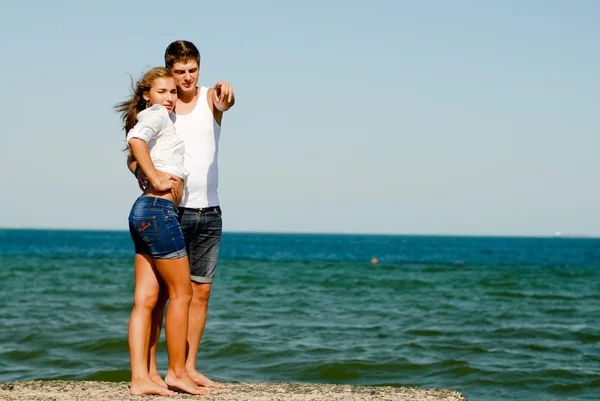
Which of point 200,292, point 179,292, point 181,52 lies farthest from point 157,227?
point 181,52

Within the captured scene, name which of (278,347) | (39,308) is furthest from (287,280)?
(278,347)

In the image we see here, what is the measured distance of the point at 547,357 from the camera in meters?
9.08

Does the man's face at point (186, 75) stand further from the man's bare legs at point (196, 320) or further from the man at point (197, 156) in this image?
the man's bare legs at point (196, 320)

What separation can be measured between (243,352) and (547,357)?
404 centimetres

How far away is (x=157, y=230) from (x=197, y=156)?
23.2 inches

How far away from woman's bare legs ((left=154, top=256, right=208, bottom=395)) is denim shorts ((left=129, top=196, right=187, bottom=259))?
0.07m

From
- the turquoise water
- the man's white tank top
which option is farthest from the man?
the turquoise water

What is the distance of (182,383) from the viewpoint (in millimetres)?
4129

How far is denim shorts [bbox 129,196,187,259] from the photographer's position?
385cm

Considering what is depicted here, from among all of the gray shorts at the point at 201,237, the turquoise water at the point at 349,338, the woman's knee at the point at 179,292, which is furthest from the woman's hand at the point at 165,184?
the turquoise water at the point at 349,338

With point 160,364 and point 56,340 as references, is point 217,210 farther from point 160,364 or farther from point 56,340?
point 56,340

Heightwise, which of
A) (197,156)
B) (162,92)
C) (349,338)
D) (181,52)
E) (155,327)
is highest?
(181,52)

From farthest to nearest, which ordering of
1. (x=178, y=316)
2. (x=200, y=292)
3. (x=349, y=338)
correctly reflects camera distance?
(x=349, y=338)
(x=200, y=292)
(x=178, y=316)

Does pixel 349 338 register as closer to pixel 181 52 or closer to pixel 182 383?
pixel 182 383
